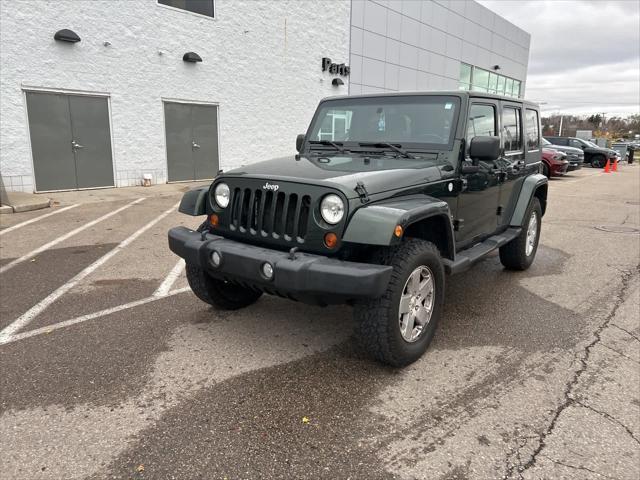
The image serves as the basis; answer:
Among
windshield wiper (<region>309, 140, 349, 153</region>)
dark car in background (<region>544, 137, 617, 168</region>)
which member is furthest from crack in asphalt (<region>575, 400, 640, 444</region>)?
dark car in background (<region>544, 137, 617, 168</region>)

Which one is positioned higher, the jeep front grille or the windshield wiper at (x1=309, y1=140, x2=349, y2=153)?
the windshield wiper at (x1=309, y1=140, x2=349, y2=153)

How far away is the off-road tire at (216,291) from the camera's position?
13.1 ft

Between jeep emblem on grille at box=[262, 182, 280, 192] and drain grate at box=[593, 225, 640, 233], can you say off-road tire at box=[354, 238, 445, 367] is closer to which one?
jeep emblem on grille at box=[262, 182, 280, 192]

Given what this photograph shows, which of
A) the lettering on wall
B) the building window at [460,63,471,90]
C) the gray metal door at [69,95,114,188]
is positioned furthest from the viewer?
the building window at [460,63,471,90]

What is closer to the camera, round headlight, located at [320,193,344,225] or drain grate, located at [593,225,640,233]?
round headlight, located at [320,193,344,225]

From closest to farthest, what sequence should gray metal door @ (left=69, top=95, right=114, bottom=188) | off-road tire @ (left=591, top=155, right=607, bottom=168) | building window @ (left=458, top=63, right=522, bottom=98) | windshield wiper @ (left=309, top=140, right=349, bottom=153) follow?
1. windshield wiper @ (left=309, top=140, right=349, bottom=153)
2. gray metal door @ (left=69, top=95, right=114, bottom=188)
3. off-road tire @ (left=591, top=155, right=607, bottom=168)
4. building window @ (left=458, top=63, right=522, bottom=98)

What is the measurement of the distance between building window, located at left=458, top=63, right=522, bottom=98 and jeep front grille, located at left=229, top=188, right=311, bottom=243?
24273 millimetres

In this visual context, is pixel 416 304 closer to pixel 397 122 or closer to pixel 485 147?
pixel 485 147

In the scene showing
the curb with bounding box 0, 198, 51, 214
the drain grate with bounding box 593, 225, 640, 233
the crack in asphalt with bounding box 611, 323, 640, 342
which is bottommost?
the crack in asphalt with bounding box 611, 323, 640, 342

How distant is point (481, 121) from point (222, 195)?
7.86 feet

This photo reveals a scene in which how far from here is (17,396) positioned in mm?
2979

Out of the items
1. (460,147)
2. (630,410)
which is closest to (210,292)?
(460,147)

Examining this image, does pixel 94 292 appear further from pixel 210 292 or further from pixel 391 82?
pixel 391 82

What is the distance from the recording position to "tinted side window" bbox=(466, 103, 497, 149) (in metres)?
4.17
